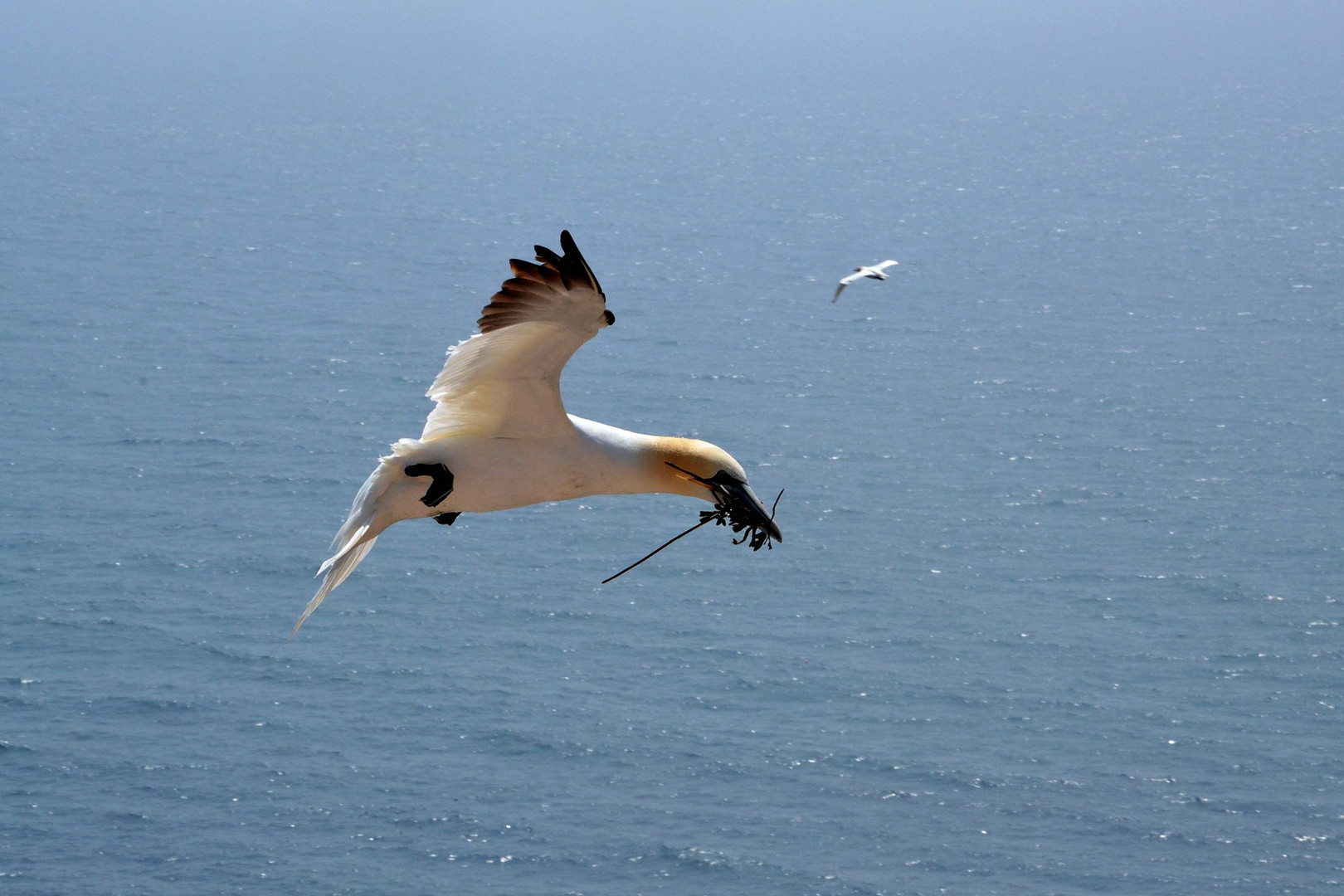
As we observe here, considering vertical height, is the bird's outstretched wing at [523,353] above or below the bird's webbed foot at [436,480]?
above

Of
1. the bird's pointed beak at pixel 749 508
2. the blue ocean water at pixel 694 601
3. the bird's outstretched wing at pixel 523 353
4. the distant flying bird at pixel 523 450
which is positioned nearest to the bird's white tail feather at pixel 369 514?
the distant flying bird at pixel 523 450

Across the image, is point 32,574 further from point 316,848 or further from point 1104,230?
point 1104,230

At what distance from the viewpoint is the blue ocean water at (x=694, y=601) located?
1756 inches

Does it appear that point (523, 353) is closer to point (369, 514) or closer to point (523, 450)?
point (523, 450)

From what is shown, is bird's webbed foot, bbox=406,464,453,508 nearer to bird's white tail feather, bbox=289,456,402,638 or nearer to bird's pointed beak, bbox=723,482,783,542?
bird's white tail feather, bbox=289,456,402,638

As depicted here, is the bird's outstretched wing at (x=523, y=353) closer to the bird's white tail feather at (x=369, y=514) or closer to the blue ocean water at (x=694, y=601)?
the bird's white tail feather at (x=369, y=514)

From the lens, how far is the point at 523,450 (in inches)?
401

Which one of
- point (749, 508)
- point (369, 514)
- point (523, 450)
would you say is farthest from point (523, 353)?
point (749, 508)

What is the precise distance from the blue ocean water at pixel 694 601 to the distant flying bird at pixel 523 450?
3493 cm

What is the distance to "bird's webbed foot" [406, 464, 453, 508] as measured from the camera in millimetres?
10148

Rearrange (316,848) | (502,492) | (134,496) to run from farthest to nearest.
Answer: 1. (134,496)
2. (316,848)
3. (502,492)

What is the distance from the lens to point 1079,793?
45.7 metres

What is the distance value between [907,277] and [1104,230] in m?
14.3

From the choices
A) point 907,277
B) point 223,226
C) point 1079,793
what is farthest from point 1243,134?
point 1079,793
